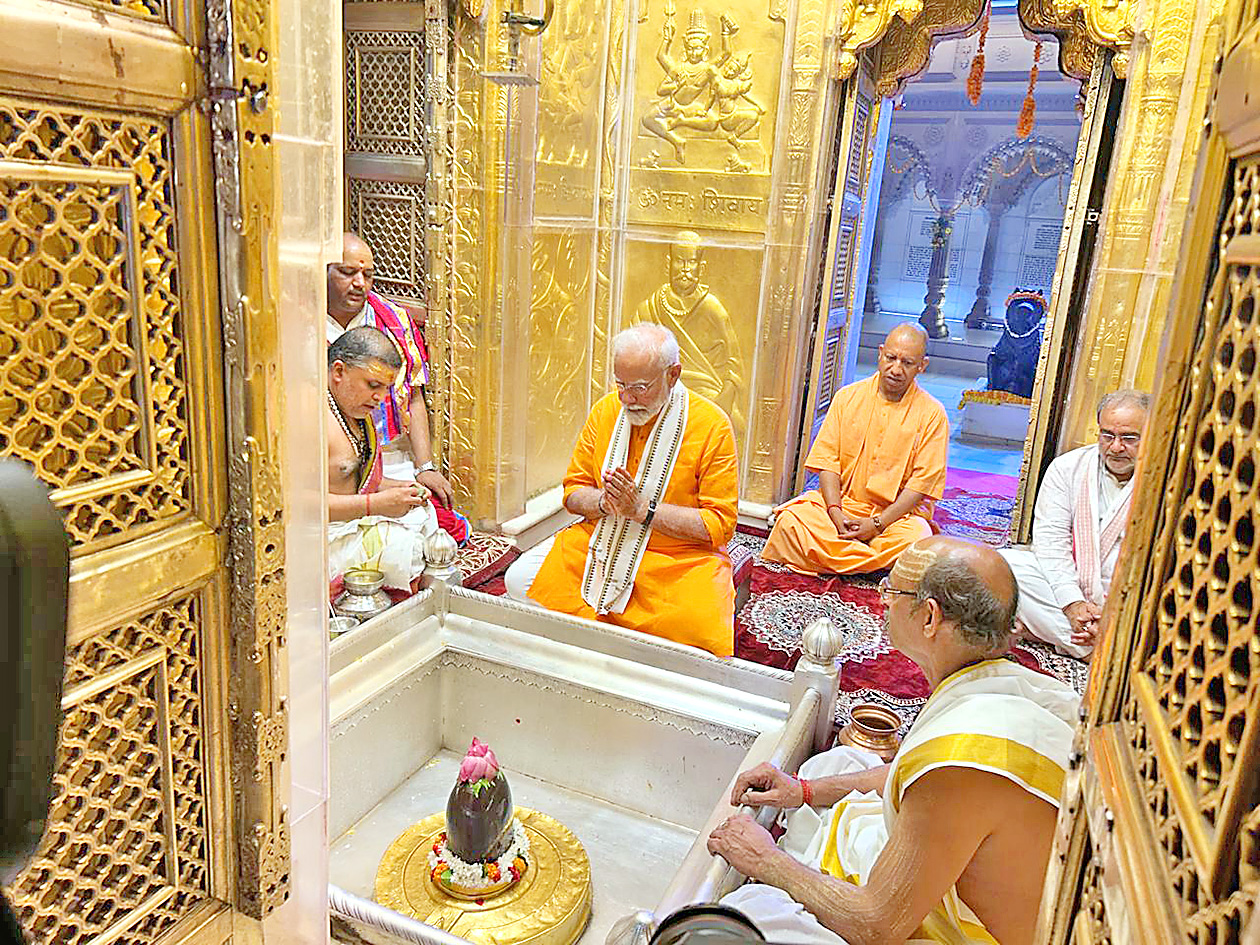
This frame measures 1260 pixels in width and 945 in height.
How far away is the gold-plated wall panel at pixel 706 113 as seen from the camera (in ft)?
15.7

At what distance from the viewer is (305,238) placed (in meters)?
1.04

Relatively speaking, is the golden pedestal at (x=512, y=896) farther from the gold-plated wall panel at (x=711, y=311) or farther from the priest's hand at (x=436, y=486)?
the gold-plated wall panel at (x=711, y=311)

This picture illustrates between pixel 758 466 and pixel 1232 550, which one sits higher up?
pixel 1232 550

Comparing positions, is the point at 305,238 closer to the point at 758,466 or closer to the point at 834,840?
the point at 834,840

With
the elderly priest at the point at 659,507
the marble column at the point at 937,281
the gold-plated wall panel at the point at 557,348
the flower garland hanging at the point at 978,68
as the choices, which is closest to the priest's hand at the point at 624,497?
the elderly priest at the point at 659,507

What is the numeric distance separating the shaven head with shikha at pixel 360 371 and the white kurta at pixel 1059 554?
2531 mm

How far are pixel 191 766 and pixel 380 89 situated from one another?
158 inches

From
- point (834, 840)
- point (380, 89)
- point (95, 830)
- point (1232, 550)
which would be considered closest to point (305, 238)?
point (95, 830)

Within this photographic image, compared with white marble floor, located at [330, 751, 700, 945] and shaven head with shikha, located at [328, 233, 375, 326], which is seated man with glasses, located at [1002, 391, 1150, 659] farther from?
shaven head with shikha, located at [328, 233, 375, 326]

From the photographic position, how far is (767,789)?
199 cm

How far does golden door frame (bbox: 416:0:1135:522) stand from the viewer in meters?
4.08

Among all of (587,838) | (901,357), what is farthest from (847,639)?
(587,838)

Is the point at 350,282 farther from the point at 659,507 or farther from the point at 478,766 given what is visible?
the point at 478,766

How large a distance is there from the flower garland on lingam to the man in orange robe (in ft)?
8.37
